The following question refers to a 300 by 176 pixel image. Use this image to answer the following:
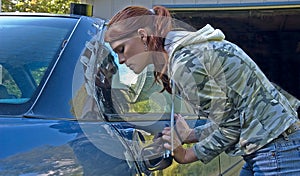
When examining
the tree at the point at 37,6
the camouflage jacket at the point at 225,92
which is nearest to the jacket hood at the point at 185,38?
the camouflage jacket at the point at 225,92

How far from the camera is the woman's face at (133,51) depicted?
1796 mm

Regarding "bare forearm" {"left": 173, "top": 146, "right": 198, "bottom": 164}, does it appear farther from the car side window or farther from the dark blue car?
the car side window

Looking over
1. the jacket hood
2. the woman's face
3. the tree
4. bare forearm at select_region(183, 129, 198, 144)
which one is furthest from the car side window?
the tree

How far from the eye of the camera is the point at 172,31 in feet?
6.08

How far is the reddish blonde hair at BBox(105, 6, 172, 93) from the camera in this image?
180 cm

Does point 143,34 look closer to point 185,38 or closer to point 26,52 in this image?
point 185,38

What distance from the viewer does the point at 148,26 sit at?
1815mm

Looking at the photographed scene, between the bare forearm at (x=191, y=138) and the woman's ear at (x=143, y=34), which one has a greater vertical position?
A: the woman's ear at (x=143, y=34)

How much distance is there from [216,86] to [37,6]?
41.6 feet

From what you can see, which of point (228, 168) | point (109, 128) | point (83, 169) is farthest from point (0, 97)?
point (228, 168)

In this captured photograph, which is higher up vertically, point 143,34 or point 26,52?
point 143,34

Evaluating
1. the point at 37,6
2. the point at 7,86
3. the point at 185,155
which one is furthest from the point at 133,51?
the point at 37,6

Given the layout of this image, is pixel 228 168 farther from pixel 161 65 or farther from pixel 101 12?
pixel 101 12

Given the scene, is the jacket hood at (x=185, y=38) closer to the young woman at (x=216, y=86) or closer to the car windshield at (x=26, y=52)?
the young woman at (x=216, y=86)
